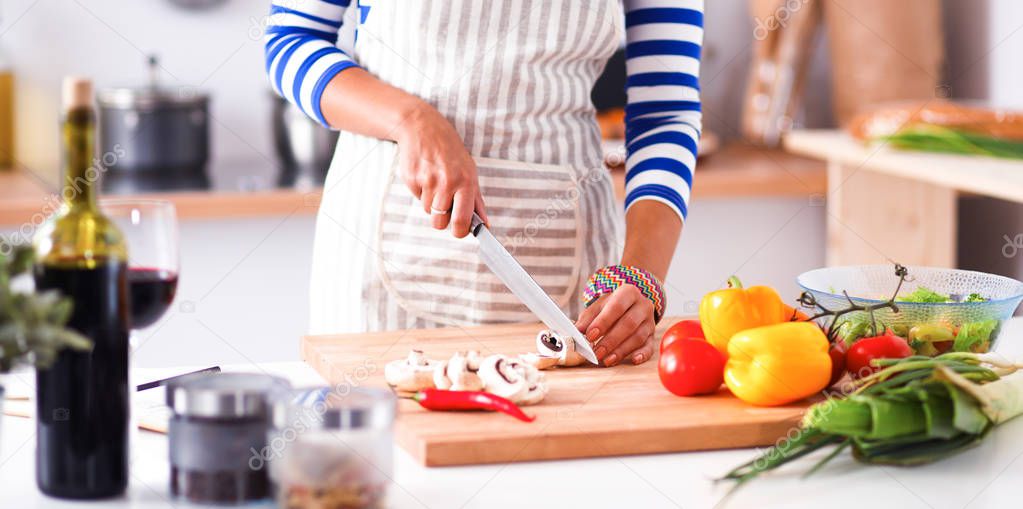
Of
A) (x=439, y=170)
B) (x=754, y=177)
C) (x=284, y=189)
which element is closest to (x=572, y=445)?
(x=439, y=170)

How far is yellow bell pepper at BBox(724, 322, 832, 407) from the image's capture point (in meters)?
0.97

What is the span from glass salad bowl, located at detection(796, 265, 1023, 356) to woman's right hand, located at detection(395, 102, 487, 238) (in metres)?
0.33

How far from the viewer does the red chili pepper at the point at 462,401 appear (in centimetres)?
95

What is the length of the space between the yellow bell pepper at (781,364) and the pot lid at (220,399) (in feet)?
1.38

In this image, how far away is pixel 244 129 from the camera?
276cm

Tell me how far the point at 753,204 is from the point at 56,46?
61.1 inches

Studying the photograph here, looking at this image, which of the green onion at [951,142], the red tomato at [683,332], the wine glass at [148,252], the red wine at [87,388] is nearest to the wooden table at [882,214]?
the green onion at [951,142]

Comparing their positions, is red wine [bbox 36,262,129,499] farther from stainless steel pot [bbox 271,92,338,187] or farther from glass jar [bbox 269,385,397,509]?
stainless steel pot [bbox 271,92,338,187]

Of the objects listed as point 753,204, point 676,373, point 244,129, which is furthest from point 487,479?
point 244,129

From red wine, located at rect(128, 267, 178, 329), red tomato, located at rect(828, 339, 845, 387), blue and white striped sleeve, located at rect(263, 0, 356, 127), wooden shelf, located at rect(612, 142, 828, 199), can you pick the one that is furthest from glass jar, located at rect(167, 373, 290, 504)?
wooden shelf, located at rect(612, 142, 828, 199)

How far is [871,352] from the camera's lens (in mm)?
993

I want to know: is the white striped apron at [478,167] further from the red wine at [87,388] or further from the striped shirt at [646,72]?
the red wine at [87,388]

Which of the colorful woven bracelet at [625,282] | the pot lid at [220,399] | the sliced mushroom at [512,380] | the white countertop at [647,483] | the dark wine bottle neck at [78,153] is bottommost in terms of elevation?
the white countertop at [647,483]

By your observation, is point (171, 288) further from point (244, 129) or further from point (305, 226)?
point (244, 129)
